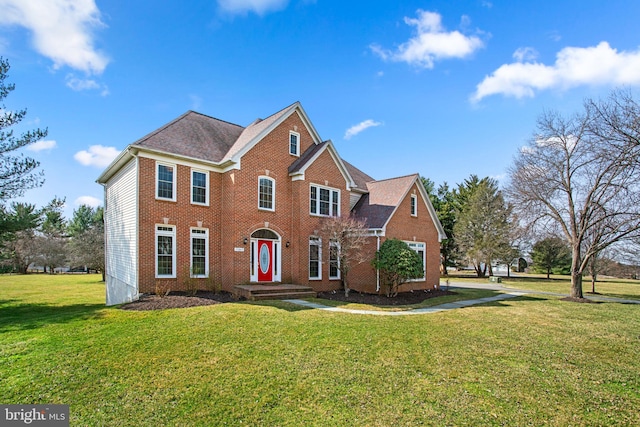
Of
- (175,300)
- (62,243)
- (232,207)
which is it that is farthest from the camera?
(62,243)

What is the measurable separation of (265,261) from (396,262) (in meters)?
6.15

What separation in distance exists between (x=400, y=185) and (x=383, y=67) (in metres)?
7.35

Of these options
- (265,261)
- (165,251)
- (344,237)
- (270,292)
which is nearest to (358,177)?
(344,237)

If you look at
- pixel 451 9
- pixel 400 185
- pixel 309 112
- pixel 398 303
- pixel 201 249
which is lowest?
pixel 398 303

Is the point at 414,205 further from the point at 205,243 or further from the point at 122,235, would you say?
the point at 122,235

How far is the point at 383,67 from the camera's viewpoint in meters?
14.5

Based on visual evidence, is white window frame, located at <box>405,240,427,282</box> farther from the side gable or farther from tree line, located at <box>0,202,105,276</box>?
tree line, located at <box>0,202,105,276</box>

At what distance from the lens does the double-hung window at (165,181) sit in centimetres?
1387

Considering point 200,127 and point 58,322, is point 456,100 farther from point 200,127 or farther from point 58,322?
point 58,322

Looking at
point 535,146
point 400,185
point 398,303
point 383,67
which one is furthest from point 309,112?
point 535,146

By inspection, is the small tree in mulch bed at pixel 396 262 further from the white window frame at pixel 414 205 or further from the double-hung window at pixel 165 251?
the double-hung window at pixel 165 251

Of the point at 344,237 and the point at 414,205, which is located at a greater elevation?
the point at 414,205

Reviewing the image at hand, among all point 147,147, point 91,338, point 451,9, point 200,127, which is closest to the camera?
point 91,338

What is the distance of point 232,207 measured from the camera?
49.0ft
